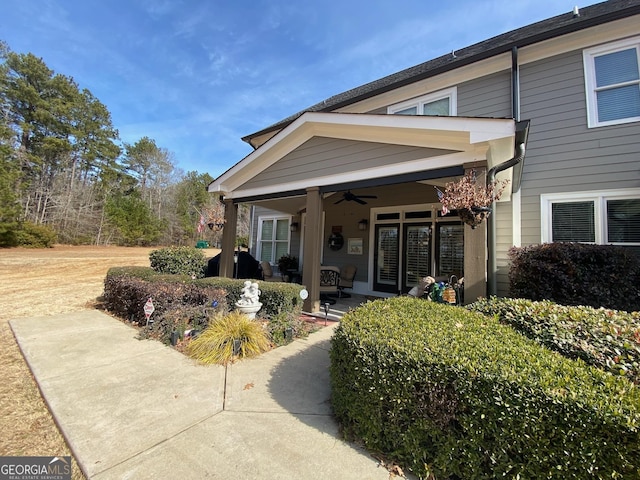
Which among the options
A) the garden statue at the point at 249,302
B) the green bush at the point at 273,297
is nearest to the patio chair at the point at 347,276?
the green bush at the point at 273,297

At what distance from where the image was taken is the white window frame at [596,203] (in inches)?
191

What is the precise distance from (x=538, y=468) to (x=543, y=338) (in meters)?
1.32

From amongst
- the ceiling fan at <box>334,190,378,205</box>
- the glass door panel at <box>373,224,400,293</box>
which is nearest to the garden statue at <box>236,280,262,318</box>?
the ceiling fan at <box>334,190,378,205</box>

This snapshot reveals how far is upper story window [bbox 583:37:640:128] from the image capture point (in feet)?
16.1

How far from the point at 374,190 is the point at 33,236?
24256 mm

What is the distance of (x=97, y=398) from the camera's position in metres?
2.85

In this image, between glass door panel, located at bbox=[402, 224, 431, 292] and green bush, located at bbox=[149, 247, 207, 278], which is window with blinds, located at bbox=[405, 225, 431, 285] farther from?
green bush, located at bbox=[149, 247, 207, 278]

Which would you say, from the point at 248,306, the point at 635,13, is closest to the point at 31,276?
the point at 248,306

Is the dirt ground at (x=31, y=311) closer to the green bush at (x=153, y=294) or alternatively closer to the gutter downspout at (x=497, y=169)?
the green bush at (x=153, y=294)

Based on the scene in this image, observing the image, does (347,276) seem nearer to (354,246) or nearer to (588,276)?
(354,246)

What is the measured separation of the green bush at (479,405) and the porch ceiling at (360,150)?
2968 millimetres

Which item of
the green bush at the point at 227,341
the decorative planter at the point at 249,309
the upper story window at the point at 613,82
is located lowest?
the green bush at the point at 227,341

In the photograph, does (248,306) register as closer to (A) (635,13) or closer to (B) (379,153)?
(B) (379,153)

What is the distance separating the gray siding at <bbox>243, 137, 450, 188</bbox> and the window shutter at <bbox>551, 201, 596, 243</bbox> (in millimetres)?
2751
